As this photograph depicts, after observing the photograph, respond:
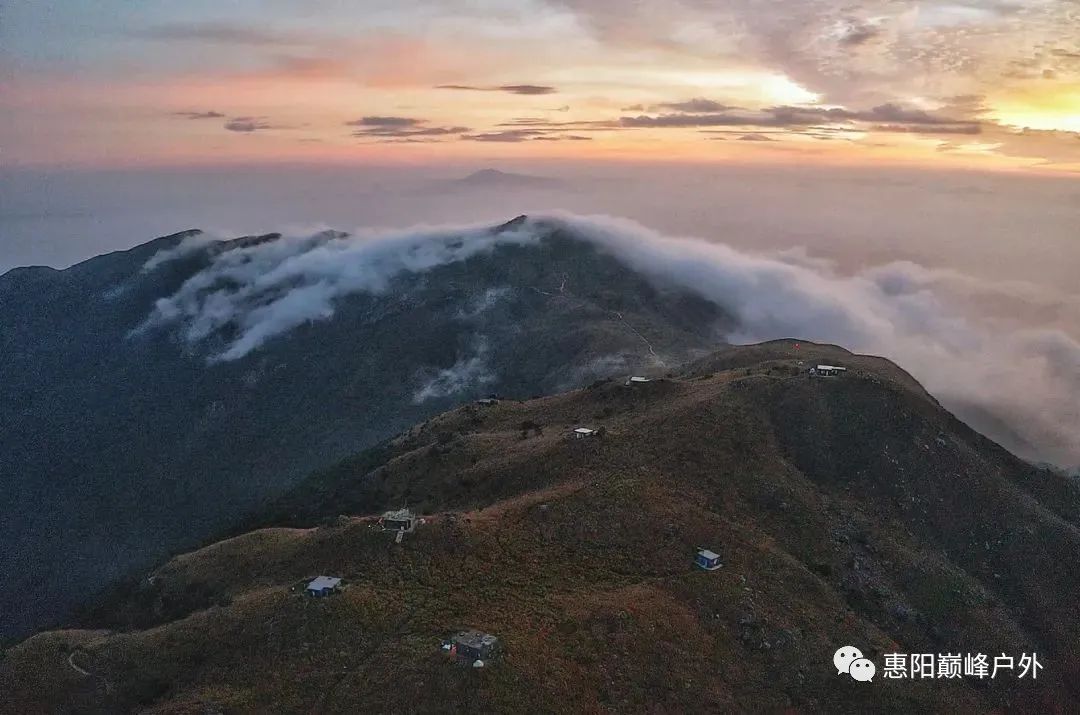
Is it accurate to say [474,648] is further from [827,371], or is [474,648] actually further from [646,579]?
[827,371]

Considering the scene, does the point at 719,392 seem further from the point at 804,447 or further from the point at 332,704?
the point at 332,704

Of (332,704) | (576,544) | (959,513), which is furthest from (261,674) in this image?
(959,513)

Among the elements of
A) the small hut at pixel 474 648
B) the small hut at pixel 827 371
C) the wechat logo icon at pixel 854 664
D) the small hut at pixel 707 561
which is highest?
the small hut at pixel 827 371

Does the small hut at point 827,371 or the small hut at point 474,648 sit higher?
the small hut at point 827,371

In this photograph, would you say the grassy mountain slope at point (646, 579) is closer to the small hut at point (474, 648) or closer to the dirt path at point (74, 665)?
the dirt path at point (74, 665)

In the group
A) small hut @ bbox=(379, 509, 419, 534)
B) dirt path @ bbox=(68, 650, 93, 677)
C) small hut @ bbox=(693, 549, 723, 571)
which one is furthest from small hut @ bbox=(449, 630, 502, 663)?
dirt path @ bbox=(68, 650, 93, 677)

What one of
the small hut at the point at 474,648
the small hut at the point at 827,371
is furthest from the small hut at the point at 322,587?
the small hut at the point at 827,371
